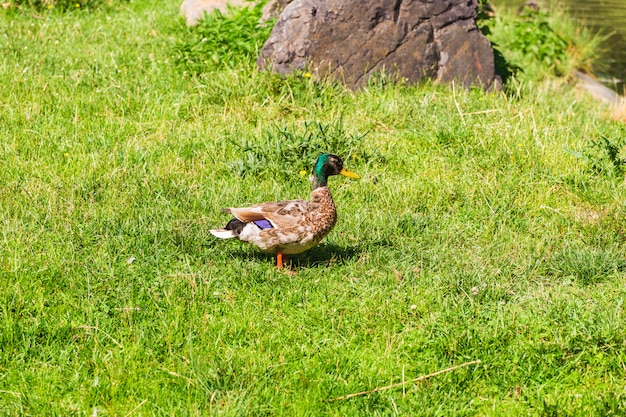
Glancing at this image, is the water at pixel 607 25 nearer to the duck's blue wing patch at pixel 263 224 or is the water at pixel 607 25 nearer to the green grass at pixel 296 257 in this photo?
the green grass at pixel 296 257

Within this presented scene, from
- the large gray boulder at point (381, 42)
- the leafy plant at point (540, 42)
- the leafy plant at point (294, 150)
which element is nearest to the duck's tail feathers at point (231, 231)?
the leafy plant at point (294, 150)

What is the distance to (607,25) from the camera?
16688 millimetres

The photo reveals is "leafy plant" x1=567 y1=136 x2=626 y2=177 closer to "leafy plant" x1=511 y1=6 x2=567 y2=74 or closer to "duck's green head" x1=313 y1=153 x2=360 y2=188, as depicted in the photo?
"duck's green head" x1=313 y1=153 x2=360 y2=188

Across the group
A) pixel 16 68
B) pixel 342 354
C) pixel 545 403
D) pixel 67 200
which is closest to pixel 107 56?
pixel 16 68

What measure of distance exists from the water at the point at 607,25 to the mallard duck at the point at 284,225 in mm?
9080

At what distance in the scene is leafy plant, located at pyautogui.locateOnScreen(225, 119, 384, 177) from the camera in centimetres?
727

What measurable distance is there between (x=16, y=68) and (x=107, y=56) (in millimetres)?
1166

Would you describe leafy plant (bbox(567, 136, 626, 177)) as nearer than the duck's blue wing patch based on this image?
No

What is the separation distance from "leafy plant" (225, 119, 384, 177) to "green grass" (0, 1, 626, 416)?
0.09 ft

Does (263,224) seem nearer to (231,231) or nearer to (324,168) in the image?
(231,231)

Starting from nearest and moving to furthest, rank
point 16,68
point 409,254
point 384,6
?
point 409,254, point 16,68, point 384,6

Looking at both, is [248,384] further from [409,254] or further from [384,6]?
[384,6]

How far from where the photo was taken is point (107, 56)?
10.1 m

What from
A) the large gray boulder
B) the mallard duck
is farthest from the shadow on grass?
the large gray boulder
